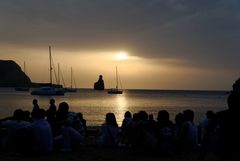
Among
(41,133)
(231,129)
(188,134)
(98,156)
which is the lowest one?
(98,156)

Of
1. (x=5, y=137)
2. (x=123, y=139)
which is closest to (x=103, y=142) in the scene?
(x=123, y=139)

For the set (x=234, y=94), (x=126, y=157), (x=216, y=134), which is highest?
(x=234, y=94)

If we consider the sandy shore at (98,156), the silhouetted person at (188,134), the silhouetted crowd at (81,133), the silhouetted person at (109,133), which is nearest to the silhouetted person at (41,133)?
the silhouetted crowd at (81,133)

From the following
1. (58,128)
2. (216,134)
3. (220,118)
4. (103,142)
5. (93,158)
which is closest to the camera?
(220,118)

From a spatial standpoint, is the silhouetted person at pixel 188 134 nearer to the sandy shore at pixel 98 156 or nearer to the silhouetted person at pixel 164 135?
the sandy shore at pixel 98 156

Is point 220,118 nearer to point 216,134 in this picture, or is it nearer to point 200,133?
point 216,134


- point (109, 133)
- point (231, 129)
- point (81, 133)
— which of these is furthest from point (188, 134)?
point (231, 129)

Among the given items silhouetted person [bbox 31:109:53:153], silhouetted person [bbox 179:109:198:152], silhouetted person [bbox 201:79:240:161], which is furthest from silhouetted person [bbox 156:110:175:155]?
silhouetted person [bbox 201:79:240:161]

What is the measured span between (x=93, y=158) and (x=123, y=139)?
1915 millimetres

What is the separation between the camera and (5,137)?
15.9 meters

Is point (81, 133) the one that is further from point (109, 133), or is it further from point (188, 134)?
point (188, 134)

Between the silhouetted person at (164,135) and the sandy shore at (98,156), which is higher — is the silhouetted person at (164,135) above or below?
above

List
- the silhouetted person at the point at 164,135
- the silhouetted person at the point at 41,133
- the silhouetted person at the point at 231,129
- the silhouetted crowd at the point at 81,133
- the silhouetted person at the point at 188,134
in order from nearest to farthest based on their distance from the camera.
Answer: the silhouetted person at the point at 231,129 < the silhouetted person at the point at 41,133 < the silhouetted crowd at the point at 81,133 < the silhouetted person at the point at 164,135 < the silhouetted person at the point at 188,134

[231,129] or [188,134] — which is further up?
[231,129]
